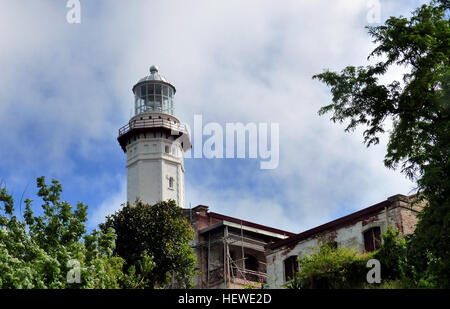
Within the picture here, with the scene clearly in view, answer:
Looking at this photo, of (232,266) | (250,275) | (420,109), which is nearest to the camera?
(420,109)

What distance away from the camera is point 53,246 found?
73.5 ft

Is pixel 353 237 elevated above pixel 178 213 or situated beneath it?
situated beneath

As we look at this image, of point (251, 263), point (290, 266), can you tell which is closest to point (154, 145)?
point (251, 263)

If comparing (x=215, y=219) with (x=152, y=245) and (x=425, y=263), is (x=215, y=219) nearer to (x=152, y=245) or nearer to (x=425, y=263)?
(x=152, y=245)

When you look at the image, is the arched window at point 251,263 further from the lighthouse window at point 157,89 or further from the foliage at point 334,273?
the lighthouse window at point 157,89

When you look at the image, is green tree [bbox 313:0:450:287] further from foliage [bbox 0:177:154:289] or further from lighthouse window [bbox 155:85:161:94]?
lighthouse window [bbox 155:85:161:94]

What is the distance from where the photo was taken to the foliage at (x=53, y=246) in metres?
18.3

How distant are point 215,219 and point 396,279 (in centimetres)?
2245

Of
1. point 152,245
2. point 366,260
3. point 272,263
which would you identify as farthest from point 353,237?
point 152,245

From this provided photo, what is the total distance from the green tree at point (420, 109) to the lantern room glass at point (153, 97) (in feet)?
118

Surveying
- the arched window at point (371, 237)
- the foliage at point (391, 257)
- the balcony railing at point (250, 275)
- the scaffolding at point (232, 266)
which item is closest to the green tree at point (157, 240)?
the scaffolding at point (232, 266)

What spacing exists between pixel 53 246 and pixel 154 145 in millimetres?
32700

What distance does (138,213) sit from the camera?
38250 mm

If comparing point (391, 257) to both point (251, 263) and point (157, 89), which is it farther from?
point (157, 89)
